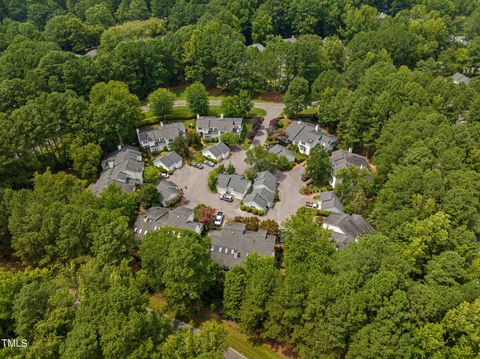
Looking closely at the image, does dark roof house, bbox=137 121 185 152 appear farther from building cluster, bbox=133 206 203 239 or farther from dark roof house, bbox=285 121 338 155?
dark roof house, bbox=285 121 338 155

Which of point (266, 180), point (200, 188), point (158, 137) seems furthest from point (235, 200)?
point (158, 137)

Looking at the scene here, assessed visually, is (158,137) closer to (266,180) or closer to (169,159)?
(169,159)

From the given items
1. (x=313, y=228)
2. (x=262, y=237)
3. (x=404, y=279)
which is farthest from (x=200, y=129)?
(x=404, y=279)

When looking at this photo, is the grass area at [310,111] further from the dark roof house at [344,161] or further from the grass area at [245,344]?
the grass area at [245,344]

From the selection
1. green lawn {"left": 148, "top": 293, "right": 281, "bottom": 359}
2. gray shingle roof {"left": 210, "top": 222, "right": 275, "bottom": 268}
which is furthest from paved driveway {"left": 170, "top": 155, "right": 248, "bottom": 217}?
green lawn {"left": 148, "top": 293, "right": 281, "bottom": 359}

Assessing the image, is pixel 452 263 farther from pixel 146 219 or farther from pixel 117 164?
pixel 117 164

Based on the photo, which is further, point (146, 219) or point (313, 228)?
point (146, 219)

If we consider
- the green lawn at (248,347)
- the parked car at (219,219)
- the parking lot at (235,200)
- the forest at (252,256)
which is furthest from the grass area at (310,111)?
the green lawn at (248,347)
